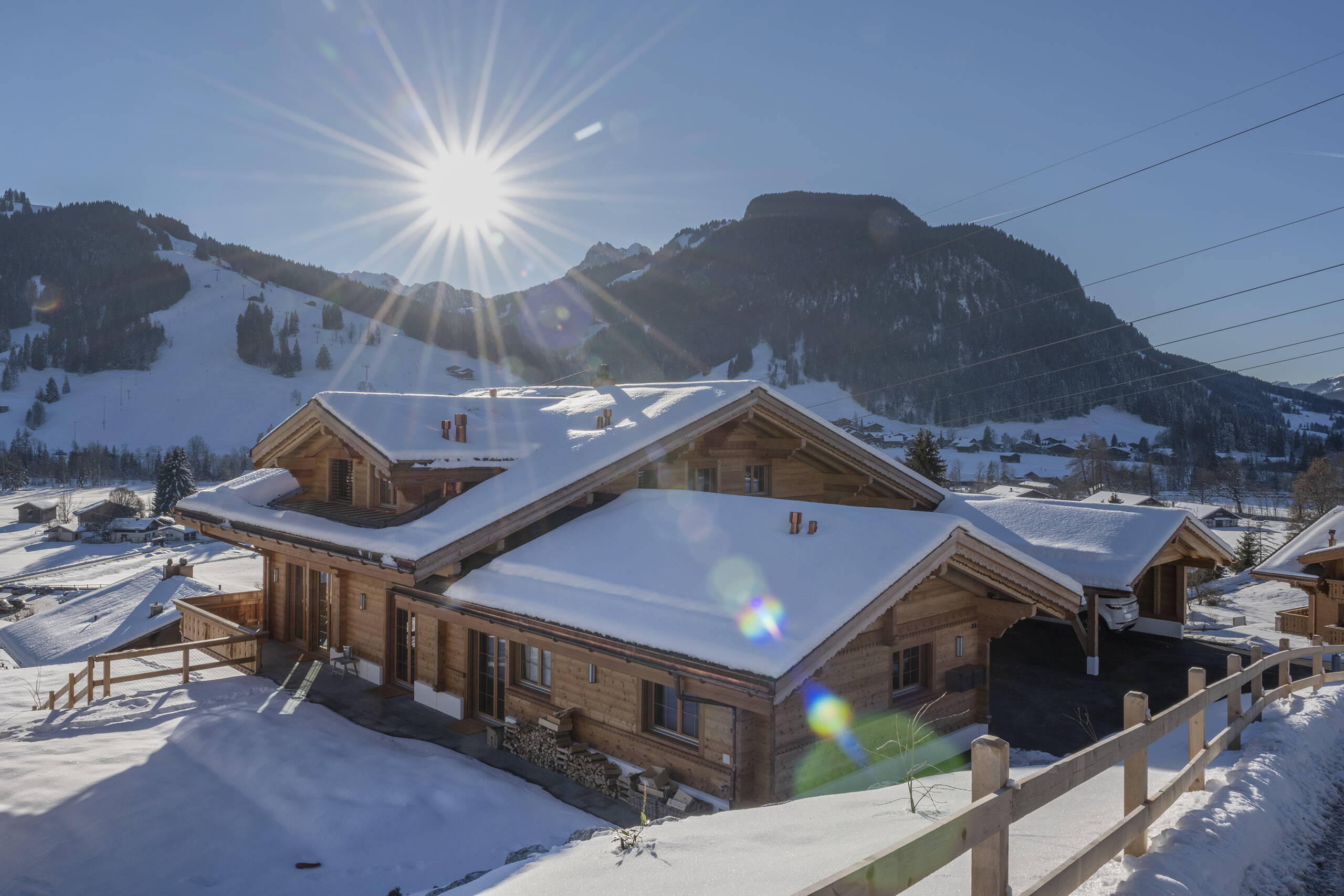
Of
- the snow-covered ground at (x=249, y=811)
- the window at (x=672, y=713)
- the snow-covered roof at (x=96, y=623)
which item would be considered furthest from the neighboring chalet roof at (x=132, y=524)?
the window at (x=672, y=713)

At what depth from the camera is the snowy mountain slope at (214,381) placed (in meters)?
137

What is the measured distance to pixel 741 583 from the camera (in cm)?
868

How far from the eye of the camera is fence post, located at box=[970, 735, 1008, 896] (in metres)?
2.64

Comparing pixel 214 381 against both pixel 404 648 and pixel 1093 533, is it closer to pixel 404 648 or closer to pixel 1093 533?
pixel 404 648

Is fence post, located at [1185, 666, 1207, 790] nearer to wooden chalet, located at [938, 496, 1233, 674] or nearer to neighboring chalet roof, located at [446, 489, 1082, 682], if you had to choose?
neighboring chalet roof, located at [446, 489, 1082, 682]

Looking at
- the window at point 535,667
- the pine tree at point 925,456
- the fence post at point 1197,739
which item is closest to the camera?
the fence post at point 1197,739

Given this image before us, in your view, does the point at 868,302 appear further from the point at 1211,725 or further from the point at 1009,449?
the point at 1211,725

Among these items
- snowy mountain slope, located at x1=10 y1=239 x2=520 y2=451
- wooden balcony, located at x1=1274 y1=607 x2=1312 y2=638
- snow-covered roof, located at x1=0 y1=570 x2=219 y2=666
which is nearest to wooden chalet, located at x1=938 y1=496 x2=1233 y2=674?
wooden balcony, located at x1=1274 y1=607 x2=1312 y2=638

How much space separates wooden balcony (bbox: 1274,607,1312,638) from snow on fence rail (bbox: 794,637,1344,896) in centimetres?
1996

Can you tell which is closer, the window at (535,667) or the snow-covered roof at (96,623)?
the window at (535,667)

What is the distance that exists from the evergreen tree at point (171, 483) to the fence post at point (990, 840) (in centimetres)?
8786

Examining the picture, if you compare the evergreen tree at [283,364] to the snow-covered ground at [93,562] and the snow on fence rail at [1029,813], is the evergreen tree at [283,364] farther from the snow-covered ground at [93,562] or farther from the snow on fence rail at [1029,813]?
the snow on fence rail at [1029,813]

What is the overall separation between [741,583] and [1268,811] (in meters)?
5.08

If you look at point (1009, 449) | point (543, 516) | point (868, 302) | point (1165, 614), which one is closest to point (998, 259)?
point (868, 302)
